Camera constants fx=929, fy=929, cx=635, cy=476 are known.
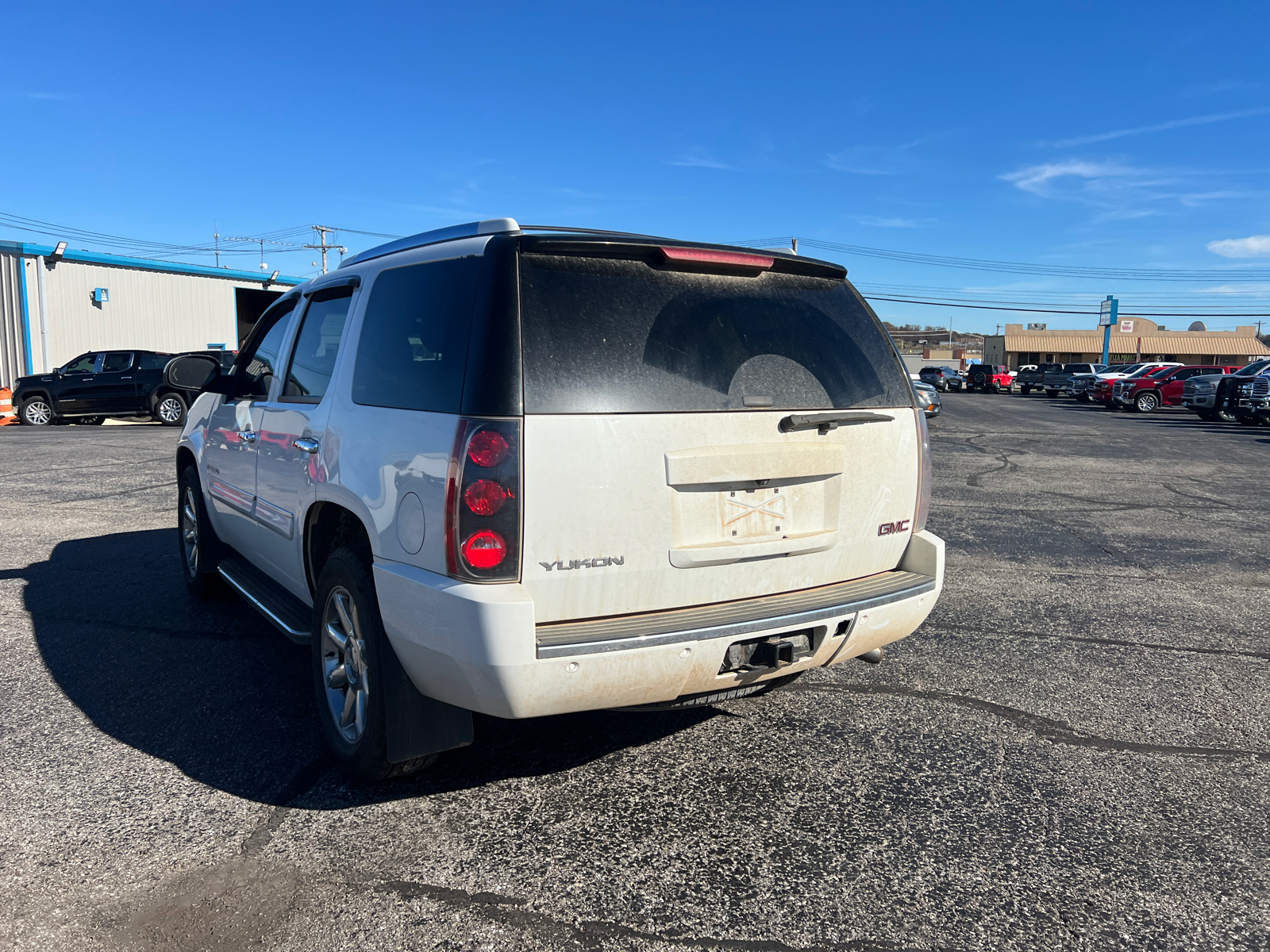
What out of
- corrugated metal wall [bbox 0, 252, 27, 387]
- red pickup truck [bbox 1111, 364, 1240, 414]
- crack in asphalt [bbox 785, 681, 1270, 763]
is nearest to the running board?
crack in asphalt [bbox 785, 681, 1270, 763]

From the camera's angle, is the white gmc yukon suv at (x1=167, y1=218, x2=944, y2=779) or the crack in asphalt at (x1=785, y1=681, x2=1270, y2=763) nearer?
the white gmc yukon suv at (x1=167, y1=218, x2=944, y2=779)

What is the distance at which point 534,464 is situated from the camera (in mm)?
2752

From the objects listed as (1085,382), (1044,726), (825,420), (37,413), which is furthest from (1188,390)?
(37,413)

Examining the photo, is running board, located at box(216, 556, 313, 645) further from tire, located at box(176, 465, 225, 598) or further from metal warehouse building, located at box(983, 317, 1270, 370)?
metal warehouse building, located at box(983, 317, 1270, 370)

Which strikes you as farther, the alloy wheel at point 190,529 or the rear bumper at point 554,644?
the alloy wheel at point 190,529

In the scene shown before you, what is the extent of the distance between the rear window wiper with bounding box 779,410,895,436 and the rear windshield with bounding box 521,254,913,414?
58 millimetres

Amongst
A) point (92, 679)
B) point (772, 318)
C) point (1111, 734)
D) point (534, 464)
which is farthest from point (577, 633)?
point (92, 679)

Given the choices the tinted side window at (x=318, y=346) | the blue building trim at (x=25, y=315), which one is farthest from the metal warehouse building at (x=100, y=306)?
the tinted side window at (x=318, y=346)

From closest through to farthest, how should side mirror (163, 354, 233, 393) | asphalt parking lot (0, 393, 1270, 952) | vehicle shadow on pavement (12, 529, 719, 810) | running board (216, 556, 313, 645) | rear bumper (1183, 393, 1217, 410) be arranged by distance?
asphalt parking lot (0, 393, 1270, 952) → vehicle shadow on pavement (12, 529, 719, 810) → running board (216, 556, 313, 645) → side mirror (163, 354, 233, 393) → rear bumper (1183, 393, 1217, 410)

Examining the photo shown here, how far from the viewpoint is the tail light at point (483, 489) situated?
273cm

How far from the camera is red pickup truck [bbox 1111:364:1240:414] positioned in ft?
108

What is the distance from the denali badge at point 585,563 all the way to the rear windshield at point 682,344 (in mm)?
459

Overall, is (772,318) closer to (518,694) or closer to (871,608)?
(871,608)

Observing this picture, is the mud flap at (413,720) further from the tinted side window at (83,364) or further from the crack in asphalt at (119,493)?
the tinted side window at (83,364)
